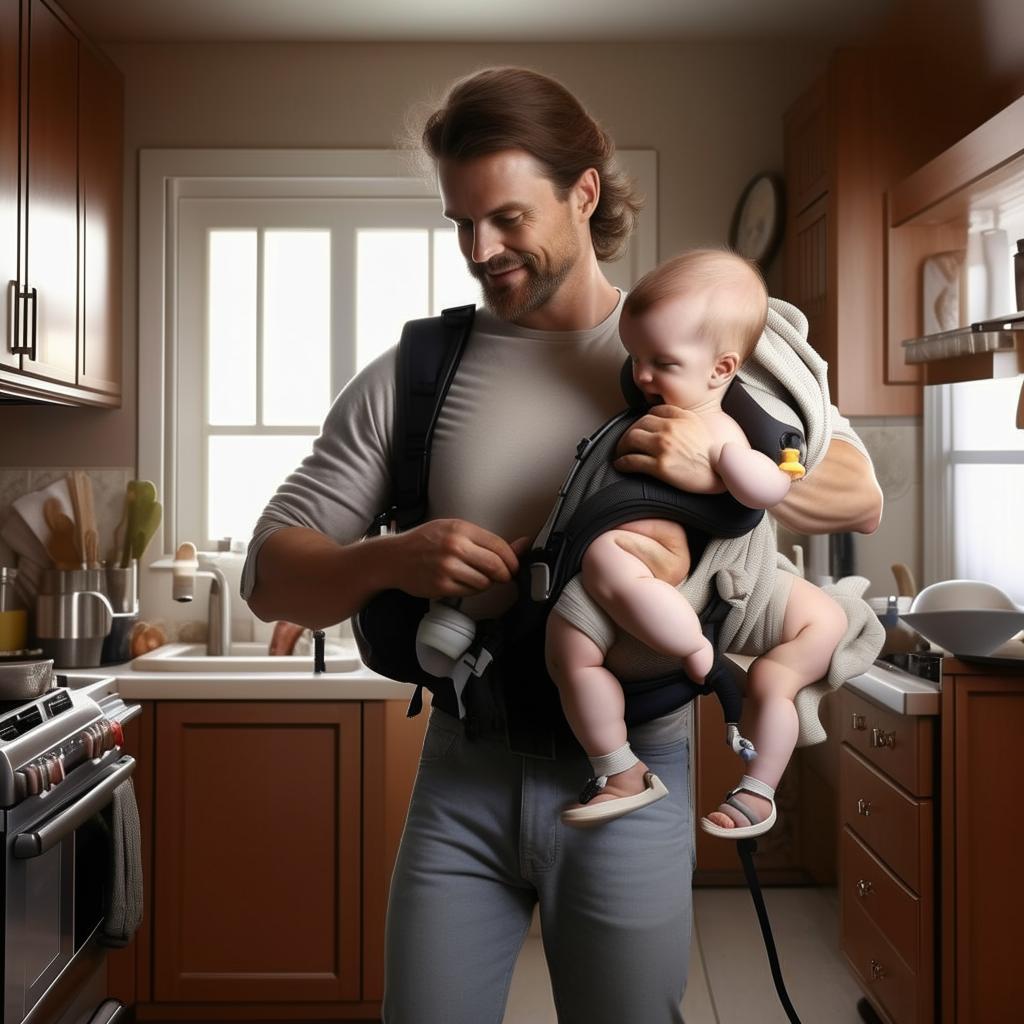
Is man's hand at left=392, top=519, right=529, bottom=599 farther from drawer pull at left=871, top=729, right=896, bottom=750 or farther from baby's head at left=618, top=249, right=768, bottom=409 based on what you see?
drawer pull at left=871, top=729, right=896, bottom=750

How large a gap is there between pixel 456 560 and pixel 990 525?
8.02 ft

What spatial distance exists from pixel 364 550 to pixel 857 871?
6.97 ft

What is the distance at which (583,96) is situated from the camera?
11.9 feet

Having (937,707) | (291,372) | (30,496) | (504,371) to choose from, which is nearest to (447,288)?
(291,372)

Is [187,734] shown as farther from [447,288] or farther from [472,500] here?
[472,500]

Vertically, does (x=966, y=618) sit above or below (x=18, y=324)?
below

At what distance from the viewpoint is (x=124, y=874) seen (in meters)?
2.54

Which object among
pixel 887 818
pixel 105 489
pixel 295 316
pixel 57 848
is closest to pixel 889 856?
pixel 887 818

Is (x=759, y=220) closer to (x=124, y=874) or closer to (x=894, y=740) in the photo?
(x=894, y=740)

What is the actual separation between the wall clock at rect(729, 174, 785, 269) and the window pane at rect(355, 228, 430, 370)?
0.99 m

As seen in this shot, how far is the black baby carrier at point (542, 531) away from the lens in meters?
1.14

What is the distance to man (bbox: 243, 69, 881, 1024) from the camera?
1.23 m

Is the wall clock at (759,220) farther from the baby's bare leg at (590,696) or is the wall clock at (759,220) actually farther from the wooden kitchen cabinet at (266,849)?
the baby's bare leg at (590,696)

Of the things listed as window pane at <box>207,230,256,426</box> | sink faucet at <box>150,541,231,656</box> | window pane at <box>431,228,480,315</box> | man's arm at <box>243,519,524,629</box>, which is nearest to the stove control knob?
man's arm at <box>243,519,524,629</box>
